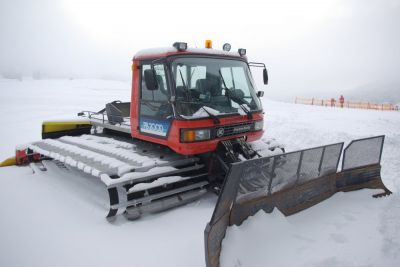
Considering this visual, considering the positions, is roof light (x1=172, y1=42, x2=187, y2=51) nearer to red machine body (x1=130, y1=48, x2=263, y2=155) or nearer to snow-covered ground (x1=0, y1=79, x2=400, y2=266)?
red machine body (x1=130, y1=48, x2=263, y2=155)

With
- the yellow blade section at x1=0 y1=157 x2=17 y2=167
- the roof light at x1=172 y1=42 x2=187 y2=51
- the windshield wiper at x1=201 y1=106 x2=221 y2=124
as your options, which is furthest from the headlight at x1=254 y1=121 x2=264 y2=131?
the yellow blade section at x1=0 y1=157 x2=17 y2=167

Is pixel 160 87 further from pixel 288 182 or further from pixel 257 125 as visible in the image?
pixel 288 182

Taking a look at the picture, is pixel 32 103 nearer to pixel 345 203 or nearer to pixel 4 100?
pixel 4 100

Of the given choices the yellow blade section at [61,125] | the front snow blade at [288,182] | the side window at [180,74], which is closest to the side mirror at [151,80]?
the side window at [180,74]

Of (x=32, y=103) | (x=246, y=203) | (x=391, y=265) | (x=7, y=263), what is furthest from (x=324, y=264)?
(x=32, y=103)

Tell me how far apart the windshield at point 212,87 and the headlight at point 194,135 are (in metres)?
0.26

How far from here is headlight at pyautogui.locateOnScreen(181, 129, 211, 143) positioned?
4.66m

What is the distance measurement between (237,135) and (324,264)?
8.47ft

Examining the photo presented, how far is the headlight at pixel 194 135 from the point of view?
4.66m

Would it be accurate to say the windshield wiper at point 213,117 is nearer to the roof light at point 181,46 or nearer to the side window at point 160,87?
the side window at point 160,87

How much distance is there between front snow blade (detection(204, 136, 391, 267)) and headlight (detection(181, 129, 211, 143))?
1.23 m

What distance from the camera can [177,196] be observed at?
4727 mm

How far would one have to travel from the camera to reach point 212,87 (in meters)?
5.27

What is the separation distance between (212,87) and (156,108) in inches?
41.1
